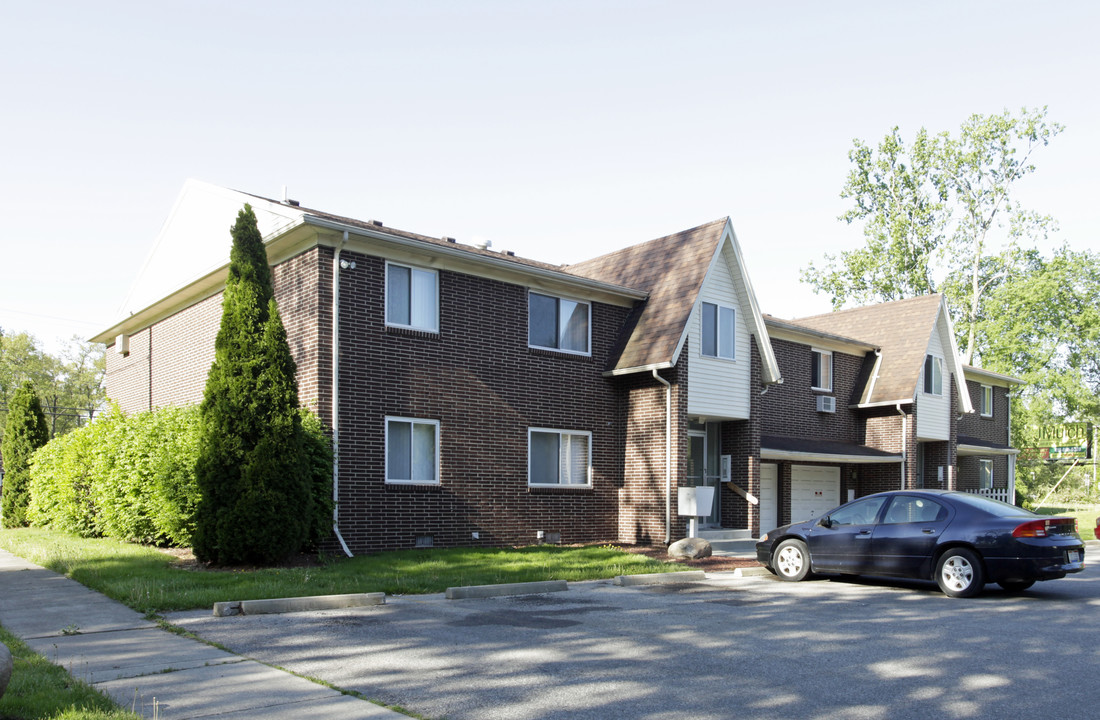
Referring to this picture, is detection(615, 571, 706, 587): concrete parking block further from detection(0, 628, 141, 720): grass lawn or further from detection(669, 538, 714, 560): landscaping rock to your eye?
detection(0, 628, 141, 720): grass lawn

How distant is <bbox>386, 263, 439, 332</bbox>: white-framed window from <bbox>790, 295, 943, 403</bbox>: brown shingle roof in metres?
15.7

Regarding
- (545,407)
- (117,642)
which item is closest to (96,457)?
(545,407)

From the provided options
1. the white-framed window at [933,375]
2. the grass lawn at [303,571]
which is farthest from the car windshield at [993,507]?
the white-framed window at [933,375]

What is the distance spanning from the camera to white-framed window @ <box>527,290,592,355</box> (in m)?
18.8

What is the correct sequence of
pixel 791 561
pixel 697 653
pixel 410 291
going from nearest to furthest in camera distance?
1. pixel 697 653
2. pixel 791 561
3. pixel 410 291

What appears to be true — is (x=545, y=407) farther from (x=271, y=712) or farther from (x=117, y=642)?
(x=271, y=712)

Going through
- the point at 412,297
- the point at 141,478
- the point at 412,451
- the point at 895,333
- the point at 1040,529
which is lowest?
the point at 1040,529

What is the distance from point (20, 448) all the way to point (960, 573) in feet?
71.8

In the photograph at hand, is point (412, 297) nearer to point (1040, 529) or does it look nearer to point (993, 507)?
point (993, 507)

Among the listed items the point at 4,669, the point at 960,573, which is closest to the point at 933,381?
the point at 960,573

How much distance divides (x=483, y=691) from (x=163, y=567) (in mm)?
8043

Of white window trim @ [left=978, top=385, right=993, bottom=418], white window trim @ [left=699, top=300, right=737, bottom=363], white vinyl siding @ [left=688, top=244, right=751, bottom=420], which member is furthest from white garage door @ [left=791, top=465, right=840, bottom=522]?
white window trim @ [left=978, top=385, right=993, bottom=418]

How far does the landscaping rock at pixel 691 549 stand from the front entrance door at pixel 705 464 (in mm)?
4265

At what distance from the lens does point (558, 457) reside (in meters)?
19.1
